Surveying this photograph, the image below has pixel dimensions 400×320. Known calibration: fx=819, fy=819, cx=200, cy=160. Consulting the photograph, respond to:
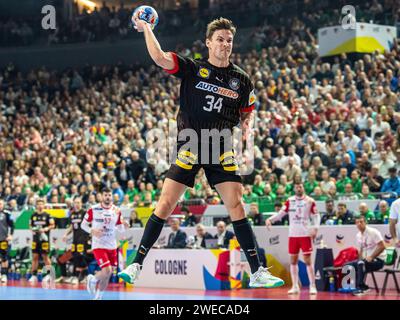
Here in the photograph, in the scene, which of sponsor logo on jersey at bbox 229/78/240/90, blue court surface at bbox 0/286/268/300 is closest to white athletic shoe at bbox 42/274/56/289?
blue court surface at bbox 0/286/268/300

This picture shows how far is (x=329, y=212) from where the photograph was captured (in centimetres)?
1956

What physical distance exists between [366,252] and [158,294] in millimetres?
4654

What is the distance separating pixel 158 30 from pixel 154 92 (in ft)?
24.4

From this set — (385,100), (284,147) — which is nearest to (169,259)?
(284,147)

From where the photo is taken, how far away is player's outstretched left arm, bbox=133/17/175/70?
27.6ft

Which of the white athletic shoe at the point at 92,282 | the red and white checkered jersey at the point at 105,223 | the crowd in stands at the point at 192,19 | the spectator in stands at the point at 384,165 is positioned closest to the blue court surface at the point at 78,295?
the white athletic shoe at the point at 92,282

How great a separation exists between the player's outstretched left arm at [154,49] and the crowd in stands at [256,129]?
11280mm

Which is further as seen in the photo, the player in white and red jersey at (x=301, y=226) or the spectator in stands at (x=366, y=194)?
the spectator in stands at (x=366, y=194)

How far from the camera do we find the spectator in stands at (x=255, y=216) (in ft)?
66.9

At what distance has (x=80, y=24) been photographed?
144ft

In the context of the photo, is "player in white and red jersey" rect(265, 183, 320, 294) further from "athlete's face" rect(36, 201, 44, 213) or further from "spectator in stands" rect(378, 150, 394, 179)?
"athlete's face" rect(36, 201, 44, 213)

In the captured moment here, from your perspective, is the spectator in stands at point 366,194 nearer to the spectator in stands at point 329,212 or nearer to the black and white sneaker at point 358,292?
the spectator in stands at point 329,212

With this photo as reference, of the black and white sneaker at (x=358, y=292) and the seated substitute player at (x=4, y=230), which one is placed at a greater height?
the seated substitute player at (x=4, y=230)
